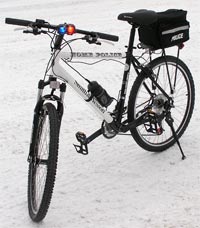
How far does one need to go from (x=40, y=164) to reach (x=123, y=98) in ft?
3.11

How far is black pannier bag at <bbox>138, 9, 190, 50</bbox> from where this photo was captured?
3775 millimetres

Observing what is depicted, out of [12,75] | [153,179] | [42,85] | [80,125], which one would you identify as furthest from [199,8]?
[42,85]

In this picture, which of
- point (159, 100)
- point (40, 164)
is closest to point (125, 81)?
point (159, 100)

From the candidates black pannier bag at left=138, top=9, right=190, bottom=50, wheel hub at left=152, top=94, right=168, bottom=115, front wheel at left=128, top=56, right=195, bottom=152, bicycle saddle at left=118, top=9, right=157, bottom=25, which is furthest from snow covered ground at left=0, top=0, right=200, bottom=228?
bicycle saddle at left=118, top=9, right=157, bottom=25

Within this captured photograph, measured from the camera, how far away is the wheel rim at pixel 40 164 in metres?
3.31

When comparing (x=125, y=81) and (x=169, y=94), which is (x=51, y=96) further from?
(x=169, y=94)

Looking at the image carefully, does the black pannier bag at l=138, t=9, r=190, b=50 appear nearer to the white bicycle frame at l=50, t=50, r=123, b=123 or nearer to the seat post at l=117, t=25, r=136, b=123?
the seat post at l=117, t=25, r=136, b=123

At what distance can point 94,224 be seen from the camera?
3.34 m

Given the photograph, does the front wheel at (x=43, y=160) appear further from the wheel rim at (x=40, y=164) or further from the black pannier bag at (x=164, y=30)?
the black pannier bag at (x=164, y=30)

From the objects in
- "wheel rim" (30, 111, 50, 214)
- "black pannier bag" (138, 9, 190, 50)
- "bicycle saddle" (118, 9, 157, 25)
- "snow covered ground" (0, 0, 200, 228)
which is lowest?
"snow covered ground" (0, 0, 200, 228)

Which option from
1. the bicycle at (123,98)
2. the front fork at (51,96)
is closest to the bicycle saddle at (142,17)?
the bicycle at (123,98)

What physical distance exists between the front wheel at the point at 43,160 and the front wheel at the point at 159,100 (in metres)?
0.92

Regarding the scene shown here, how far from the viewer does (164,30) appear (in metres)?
3.81

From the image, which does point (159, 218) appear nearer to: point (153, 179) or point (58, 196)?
point (153, 179)
